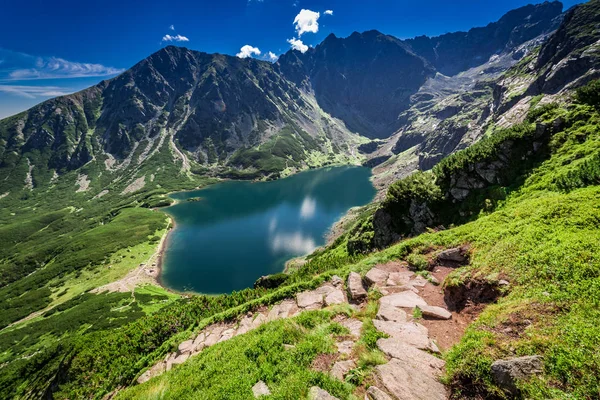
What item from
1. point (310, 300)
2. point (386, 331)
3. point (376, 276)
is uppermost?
point (386, 331)

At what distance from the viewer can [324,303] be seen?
17422 mm

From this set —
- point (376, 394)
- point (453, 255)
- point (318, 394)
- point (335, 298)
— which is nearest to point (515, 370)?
point (376, 394)

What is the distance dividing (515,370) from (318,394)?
20.4ft

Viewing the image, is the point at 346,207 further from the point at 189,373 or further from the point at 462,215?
the point at 189,373

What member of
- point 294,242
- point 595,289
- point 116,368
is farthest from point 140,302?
point 595,289

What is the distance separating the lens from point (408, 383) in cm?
873

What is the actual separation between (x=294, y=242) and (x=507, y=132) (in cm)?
9846

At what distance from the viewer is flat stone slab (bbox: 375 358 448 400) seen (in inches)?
328

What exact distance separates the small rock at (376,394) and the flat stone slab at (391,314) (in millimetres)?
4674

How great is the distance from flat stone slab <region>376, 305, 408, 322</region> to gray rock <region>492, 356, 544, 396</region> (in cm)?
541

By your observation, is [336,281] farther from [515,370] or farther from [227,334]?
[515,370]

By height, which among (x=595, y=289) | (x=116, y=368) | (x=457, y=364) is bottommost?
(x=116, y=368)

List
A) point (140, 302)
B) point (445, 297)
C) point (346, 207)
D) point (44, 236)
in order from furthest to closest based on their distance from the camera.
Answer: point (44, 236)
point (346, 207)
point (140, 302)
point (445, 297)

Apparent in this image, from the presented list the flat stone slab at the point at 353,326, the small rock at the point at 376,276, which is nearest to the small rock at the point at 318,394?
the flat stone slab at the point at 353,326
